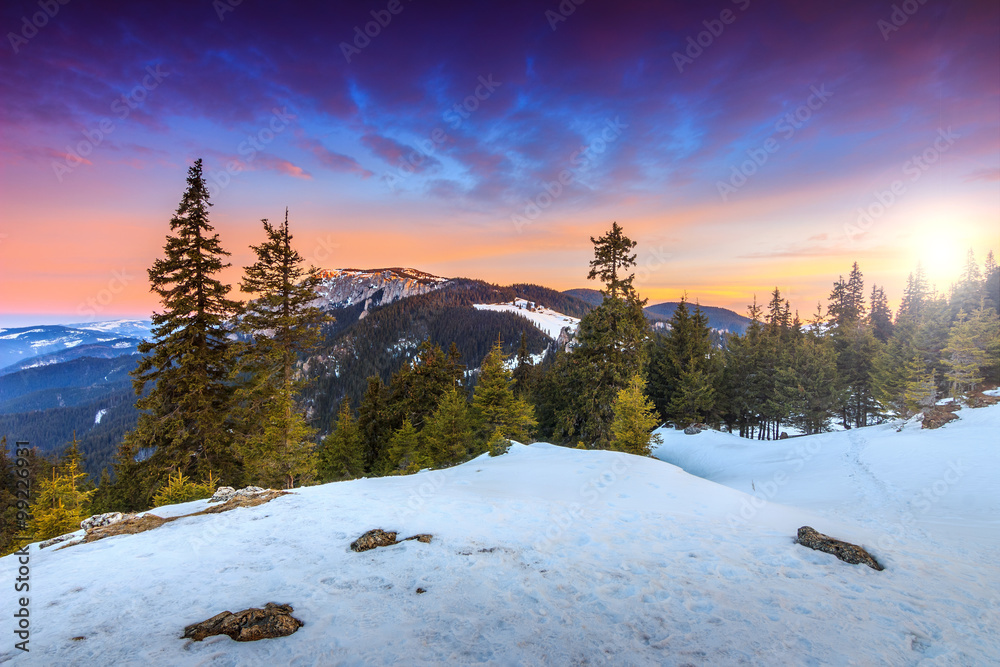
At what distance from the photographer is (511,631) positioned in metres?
4.53

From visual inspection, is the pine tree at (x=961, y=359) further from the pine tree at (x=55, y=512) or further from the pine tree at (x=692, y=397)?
the pine tree at (x=55, y=512)

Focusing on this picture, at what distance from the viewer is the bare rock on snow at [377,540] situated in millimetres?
6797

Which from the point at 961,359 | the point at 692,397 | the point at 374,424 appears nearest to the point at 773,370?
the point at 692,397

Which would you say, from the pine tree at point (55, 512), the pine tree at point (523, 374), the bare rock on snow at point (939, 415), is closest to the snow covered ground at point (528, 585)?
the pine tree at point (55, 512)

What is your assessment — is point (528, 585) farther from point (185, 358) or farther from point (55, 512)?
point (185, 358)

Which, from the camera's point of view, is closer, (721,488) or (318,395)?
(721,488)

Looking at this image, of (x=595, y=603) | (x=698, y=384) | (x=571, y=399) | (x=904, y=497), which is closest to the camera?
(x=595, y=603)

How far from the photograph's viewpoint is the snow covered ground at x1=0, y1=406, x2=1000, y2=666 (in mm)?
4191

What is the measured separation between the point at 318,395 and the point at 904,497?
150101mm

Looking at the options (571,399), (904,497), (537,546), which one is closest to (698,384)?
(571,399)

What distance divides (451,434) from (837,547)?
19.1m

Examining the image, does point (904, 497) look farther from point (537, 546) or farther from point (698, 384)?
point (698, 384)

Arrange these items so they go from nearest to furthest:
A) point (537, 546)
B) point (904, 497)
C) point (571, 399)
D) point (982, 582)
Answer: point (982, 582)
point (537, 546)
point (904, 497)
point (571, 399)

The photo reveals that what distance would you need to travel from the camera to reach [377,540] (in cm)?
695
